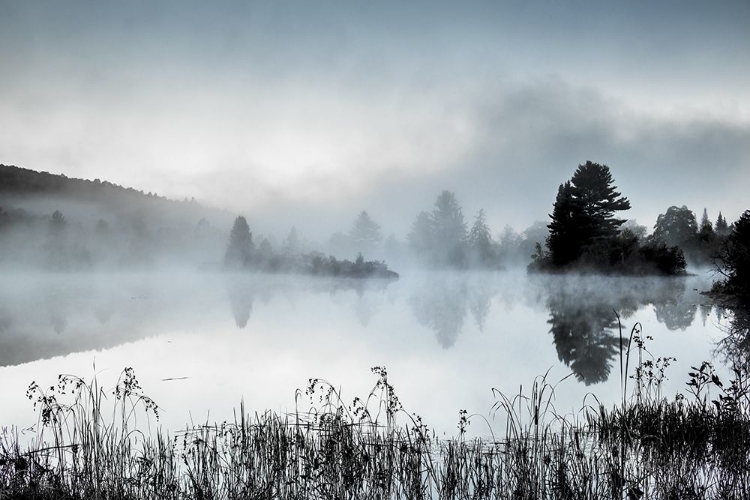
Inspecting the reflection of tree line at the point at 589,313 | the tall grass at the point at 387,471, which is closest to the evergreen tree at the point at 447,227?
the reflection of tree line at the point at 589,313

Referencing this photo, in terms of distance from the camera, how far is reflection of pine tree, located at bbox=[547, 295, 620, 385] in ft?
41.2

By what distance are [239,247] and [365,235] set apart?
2717 centimetres

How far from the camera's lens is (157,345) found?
16.4 metres

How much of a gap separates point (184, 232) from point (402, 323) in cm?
10474

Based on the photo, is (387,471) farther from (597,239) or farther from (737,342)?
(597,239)

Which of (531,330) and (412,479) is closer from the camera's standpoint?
(412,479)

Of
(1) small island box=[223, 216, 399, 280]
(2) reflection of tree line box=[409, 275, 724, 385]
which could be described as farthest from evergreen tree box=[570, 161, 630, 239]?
(1) small island box=[223, 216, 399, 280]

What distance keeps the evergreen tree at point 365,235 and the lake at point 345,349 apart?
216 feet

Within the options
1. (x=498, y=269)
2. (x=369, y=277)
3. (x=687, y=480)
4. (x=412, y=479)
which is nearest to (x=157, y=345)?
(x=412, y=479)

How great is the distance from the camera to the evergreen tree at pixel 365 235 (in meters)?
96.1

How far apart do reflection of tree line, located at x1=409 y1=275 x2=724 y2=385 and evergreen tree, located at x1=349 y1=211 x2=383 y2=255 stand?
56366 mm

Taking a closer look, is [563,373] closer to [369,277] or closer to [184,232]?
[369,277]

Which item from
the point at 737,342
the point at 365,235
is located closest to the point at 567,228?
the point at 737,342

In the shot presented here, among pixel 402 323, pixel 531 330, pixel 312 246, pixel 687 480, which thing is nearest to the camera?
pixel 687 480
